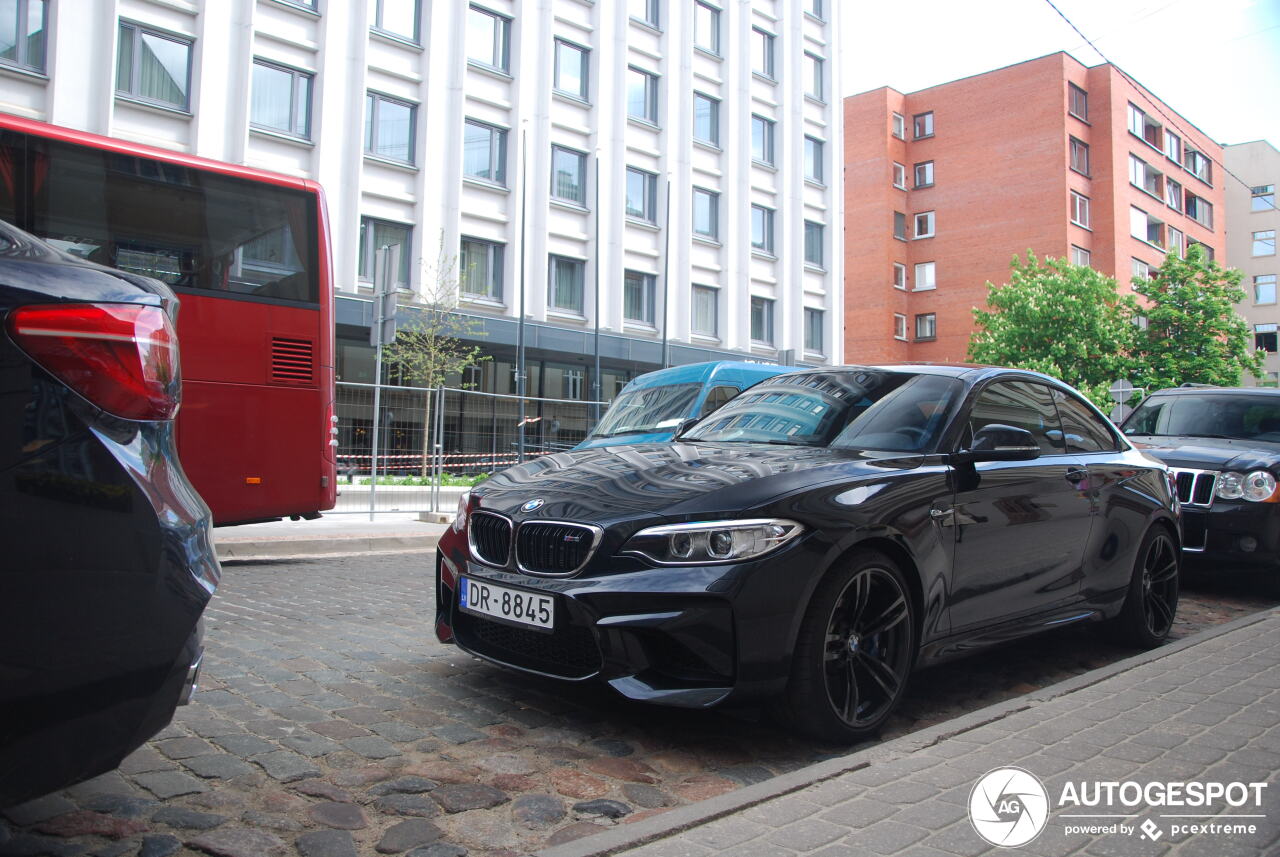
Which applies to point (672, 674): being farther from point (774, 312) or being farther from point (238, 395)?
point (774, 312)

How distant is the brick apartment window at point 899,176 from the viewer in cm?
5119

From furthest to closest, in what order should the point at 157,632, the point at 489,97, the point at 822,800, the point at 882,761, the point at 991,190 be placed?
1. the point at 991,190
2. the point at 489,97
3. the point at 882,761
4. the point at 822,800
5. the point at 157,632

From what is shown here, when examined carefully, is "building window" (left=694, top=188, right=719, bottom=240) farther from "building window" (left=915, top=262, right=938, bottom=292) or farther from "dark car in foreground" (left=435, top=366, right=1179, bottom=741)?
"dark car in foreground" (left=435, top=366, right=1179, bottom=741)

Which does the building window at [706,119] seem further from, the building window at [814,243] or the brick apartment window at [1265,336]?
the brick apartment window at [1265,336]

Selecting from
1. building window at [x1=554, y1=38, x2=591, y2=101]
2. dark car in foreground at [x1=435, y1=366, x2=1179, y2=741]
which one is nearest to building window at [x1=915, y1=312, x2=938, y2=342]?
building window at [x1=554, y1=38, x2=591, y2=101]

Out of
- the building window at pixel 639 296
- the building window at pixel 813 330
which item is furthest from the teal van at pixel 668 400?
the building window at pixel 813 330

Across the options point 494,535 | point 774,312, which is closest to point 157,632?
point 494,535

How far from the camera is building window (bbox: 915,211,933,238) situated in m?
51.7

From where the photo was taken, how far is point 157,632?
2172mm

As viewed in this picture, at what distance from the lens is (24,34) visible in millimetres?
20781

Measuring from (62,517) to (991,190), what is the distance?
52.1 meters

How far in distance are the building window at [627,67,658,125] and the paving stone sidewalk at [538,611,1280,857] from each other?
101 feet

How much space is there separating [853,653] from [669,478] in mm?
945
